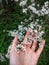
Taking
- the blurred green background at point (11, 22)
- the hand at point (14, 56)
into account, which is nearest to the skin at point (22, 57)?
the hand at point (14, 56)

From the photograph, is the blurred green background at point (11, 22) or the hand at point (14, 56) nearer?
the hand at point (14, 56)

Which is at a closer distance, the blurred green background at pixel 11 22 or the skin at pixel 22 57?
the skin at pixel 22 57

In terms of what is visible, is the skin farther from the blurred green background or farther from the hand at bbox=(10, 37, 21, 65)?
the blurred green background

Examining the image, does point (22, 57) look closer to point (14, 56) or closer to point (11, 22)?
point (14, 56)

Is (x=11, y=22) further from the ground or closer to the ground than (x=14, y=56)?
further from the ground

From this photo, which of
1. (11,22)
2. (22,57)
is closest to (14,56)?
(22,57)

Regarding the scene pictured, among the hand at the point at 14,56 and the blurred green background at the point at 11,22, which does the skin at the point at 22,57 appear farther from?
the blurred green background at the point at 11,22

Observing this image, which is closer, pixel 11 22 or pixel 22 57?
Answer: pixel 22 57

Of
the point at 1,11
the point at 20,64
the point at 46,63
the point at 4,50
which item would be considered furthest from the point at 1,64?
the point at 20,64

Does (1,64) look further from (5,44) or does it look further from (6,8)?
(6,8)

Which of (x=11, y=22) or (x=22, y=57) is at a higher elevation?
(x=11, y=22)

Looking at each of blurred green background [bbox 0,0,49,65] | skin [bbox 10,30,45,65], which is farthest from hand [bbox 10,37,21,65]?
blurred green background [bbox 0,0,49,65]
